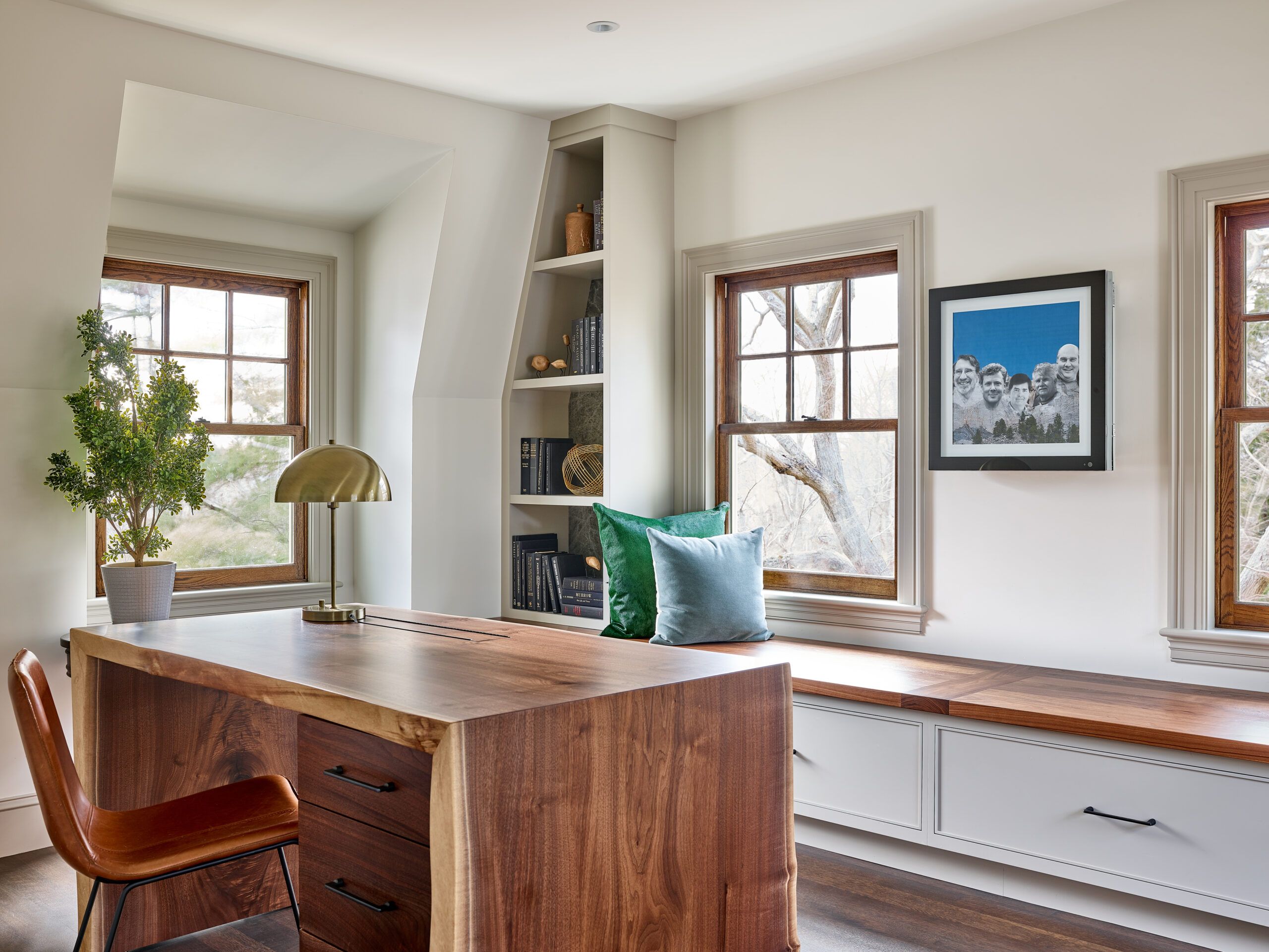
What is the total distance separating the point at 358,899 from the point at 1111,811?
1.98 m

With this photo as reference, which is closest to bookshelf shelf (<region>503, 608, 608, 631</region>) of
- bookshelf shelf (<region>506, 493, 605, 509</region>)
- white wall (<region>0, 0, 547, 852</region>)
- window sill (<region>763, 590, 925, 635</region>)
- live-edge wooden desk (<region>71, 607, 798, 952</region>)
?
bookshelf shelf (<region>506, 493, 605, 509</region>)

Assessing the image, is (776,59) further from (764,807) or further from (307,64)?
(764,807)

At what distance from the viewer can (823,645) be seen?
164 inches

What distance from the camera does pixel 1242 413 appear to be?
10.8ft

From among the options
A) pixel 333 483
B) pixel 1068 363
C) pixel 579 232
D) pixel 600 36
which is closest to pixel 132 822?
pixel 333 483

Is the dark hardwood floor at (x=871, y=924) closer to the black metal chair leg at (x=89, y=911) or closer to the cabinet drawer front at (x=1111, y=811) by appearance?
the cabinet drawer front at (x=1111, y=811)

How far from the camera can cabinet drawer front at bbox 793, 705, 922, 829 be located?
130 inches

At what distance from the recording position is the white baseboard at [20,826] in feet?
11.8

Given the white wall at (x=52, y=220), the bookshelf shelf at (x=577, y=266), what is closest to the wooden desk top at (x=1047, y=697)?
the bookshelf shelf at (x=577, y=266)

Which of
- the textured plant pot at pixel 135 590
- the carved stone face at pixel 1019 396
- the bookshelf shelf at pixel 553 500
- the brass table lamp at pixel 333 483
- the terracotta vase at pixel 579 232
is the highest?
the terracotta vase at pixel 579 232

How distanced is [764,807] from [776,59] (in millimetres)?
2873

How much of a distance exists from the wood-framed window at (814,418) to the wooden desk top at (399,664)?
6.01 ft

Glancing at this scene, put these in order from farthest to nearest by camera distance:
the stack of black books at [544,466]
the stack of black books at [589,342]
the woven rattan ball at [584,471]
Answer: the stack of black books at [544,466] → the woven rattan ball at [584,471] → the stack of black books at [589,342]

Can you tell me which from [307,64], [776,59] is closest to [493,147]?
[307,64]
